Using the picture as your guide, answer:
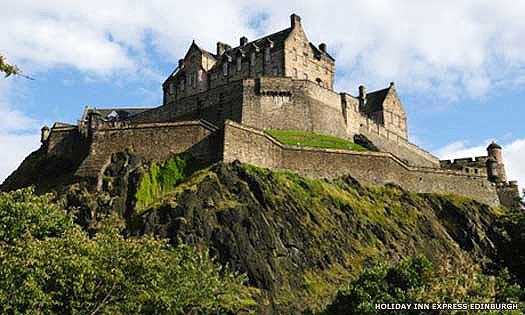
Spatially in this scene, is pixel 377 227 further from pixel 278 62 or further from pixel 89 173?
pixel 278 62

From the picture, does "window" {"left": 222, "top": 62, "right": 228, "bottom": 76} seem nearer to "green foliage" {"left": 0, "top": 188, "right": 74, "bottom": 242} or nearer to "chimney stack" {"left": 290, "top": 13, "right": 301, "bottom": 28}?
"chimney stack" {"left": 290, "top": 13, "right": 301, "bottom": 28}

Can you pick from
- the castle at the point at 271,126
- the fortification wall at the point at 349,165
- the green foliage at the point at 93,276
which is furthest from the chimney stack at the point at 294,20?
the green foliage at the point at 93,276

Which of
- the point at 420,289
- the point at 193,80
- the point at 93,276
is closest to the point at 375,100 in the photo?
the point at 193,80

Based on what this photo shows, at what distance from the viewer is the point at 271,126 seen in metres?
57.8

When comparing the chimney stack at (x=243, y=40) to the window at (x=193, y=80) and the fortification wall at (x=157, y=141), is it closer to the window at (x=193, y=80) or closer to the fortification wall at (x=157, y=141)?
the window at (x=193, y=80)

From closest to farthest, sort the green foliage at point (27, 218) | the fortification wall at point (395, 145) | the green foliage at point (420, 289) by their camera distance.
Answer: the green foliage at point (420, 289)
the green foliage at point (27, 218)
the fortification wall at point (395, 145)

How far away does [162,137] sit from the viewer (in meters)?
45.9

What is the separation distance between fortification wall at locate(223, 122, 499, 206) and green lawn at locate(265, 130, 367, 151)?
8.26ft

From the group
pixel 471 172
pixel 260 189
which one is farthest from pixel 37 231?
pixel 471 172

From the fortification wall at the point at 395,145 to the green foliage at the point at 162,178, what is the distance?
26.7 m

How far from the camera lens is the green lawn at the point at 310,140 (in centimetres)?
5396

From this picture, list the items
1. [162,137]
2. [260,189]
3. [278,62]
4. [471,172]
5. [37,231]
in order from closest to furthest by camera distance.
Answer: [37,231]
[260,189]
[162,137]
[471,172]
[278,62]

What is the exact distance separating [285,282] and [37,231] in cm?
1506

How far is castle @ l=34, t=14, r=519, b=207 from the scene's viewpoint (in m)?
46.0
